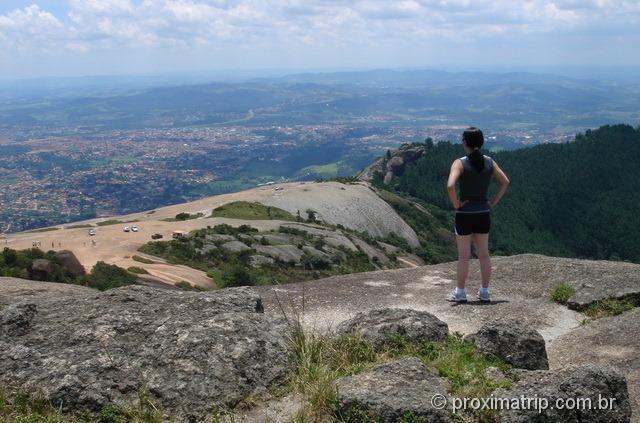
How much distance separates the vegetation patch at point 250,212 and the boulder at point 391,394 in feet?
164

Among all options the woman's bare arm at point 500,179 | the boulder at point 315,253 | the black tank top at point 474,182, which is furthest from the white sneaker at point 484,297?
the boulder at point 315,253

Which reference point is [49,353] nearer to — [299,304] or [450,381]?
[450,381]

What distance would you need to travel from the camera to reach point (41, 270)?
2256 cm

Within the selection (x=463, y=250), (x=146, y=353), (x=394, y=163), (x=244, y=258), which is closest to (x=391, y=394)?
(x=146, y=353)

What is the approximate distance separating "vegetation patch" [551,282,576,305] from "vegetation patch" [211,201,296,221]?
45.8m

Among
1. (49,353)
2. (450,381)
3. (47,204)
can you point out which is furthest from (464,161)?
(47,204)

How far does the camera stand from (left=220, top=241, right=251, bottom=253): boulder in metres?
38.6

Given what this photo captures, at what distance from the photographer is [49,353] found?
7.51m

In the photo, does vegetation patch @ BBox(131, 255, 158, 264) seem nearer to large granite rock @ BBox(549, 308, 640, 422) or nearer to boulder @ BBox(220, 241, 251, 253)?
boulder @ BBox(220, 241, 251, 253)

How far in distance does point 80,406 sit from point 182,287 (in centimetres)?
1934

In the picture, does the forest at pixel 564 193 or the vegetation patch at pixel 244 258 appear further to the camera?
the forest at pixel 564 193

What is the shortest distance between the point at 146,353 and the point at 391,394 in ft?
10.6

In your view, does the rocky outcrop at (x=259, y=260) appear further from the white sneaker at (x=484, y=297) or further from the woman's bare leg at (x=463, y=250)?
the woman's bare leg at (x=463, y=250)

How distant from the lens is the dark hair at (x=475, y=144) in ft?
36.2
